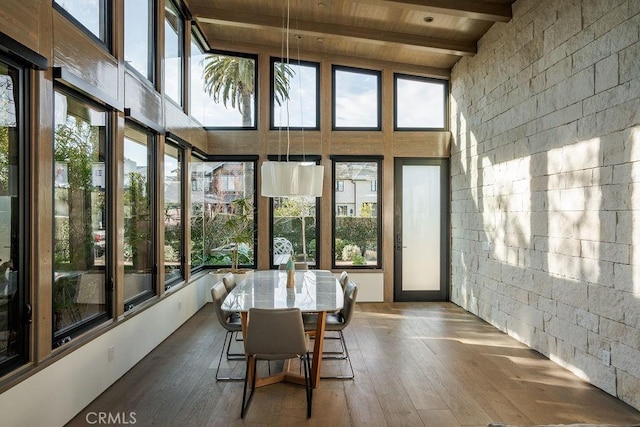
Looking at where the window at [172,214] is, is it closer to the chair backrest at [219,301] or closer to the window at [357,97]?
the chair backrest at [219,301]

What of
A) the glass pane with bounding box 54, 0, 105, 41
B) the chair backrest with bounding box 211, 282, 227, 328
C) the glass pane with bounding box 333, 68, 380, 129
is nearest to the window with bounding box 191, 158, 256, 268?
the glass pane with bounding box 333, 68, 380, 129

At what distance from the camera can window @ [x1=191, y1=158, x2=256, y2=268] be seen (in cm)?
692

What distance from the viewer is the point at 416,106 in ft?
23.3

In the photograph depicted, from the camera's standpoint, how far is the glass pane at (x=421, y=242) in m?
7.03

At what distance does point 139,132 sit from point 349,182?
3.60 meters

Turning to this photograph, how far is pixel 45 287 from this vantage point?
2705 mm

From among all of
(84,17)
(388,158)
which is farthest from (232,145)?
(84,17)

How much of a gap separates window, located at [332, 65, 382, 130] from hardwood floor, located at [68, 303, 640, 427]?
147 inches

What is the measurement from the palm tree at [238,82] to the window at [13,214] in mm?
4584

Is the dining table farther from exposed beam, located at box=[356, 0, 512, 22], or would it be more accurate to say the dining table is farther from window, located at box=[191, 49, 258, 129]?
window, located at box=[191, 49, 258, 129]

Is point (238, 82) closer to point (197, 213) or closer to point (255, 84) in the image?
point (255, 84)

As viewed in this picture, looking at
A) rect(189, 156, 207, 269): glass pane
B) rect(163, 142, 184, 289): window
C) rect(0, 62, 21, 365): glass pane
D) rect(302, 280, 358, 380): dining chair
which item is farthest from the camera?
rect(189, 156, 207, 269): glass pane

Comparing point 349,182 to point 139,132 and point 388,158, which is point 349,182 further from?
point 139,132

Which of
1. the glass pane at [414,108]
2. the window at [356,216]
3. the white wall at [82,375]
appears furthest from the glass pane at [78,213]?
the glass pane at [414,108]
